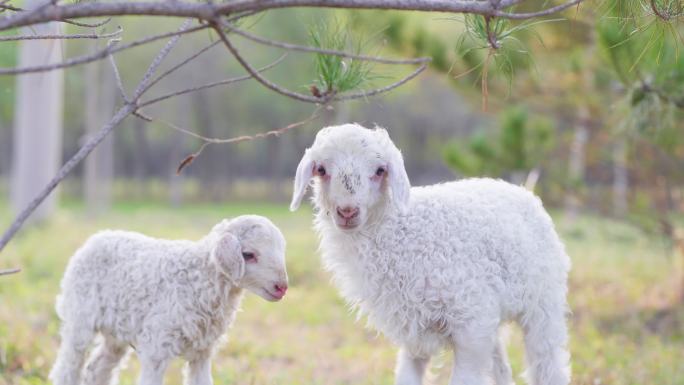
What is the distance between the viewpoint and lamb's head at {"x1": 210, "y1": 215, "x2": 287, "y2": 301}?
387cm

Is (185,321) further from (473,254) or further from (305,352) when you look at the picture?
(305,352)

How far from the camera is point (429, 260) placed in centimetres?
404

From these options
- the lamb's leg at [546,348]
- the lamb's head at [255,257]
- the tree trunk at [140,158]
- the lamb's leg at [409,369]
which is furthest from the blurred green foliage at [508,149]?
the tree trunk at [140,158]

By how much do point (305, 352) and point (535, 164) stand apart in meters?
3.61

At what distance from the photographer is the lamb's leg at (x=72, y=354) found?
13.7 ft

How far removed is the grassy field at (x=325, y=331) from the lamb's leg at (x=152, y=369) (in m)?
1.47

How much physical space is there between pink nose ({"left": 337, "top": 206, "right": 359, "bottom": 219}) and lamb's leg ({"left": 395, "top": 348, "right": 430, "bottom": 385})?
2.80 feet

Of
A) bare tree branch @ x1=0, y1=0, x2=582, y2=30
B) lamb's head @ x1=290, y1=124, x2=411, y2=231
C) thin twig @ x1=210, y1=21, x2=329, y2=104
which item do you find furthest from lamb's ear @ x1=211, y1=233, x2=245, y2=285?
bare tree branch @ x1=0, y1=0, x2=582, y2=30

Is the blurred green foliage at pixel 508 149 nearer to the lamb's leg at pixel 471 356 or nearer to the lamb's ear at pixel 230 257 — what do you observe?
the lamb's leg at pixel 471 356

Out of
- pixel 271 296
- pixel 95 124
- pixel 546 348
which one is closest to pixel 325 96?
pixel 271 296

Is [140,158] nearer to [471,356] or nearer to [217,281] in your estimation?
[217,281]

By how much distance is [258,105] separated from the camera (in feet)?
127

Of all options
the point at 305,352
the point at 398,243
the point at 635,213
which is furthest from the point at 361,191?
the point at 635,213

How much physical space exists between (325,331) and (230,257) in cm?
514
